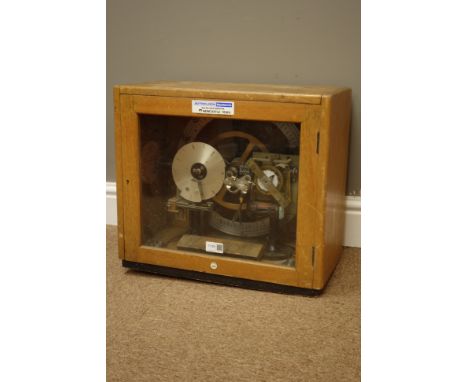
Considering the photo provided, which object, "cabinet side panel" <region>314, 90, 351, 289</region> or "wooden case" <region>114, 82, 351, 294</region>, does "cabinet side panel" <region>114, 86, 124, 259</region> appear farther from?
"cabinet side panel" <region>314, 90, 351, 289</region>

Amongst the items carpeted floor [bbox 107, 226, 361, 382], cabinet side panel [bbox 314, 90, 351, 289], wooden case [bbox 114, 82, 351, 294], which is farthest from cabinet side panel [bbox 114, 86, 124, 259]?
cabinet side panel [bbox 314, 90, 351, 289]

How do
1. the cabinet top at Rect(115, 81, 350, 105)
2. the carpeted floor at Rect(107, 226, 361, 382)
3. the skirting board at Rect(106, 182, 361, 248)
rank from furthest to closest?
the skirting board at Rect(106, 182, 361, 248) → the cabinet top at Rect(115, 81, 350, 105) → the carpeted floor at Rect(107, 226, 361, 382)

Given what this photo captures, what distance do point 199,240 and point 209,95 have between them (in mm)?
415

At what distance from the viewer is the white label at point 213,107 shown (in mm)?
1455

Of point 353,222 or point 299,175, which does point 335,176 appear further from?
point 353,222

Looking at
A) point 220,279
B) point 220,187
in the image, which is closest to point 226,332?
point 220,279

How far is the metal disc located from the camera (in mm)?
1562

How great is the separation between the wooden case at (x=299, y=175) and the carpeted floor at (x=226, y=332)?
47 mm

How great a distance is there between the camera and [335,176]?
158 cm

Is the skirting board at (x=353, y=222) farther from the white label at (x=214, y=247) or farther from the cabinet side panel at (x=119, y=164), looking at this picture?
the cabinet side panel at (x=119, y=164)

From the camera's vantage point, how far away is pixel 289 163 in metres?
1.51

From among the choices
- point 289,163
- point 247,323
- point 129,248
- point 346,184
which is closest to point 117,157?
point 129,248

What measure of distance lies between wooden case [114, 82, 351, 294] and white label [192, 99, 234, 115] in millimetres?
10

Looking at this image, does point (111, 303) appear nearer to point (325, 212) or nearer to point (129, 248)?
point (129, 248)
